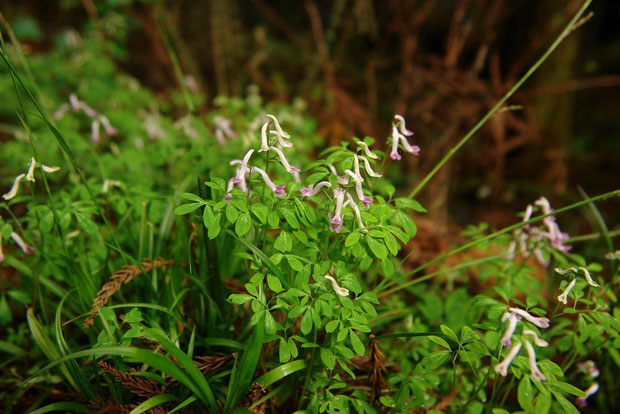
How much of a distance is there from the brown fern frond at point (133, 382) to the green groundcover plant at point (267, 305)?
0.04 feet

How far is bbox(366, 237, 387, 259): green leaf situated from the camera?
4.29ft

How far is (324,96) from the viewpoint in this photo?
4.75 metres

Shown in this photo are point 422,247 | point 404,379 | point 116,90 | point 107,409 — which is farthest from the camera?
point 116,90

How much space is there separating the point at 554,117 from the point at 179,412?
504cm

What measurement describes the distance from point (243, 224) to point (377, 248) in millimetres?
452

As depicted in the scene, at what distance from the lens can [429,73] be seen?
3895 millimetres

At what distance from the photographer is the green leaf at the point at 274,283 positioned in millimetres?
1328

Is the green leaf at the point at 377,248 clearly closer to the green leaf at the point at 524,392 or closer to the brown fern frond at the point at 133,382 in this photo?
the green leaf at the point at 524,392

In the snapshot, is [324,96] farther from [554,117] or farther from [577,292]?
[577,292]

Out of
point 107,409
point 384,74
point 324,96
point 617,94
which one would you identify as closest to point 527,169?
point 384,74

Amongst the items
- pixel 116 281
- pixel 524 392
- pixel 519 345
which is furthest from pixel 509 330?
pixel 116 281

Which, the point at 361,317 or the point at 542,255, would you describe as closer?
the point at 361,317

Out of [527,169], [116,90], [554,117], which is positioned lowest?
[527,169]

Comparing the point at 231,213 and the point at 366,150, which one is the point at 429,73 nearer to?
the point at 366,150
